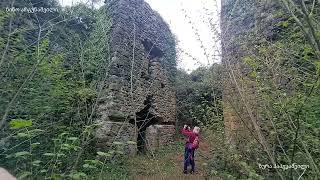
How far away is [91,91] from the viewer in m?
5.92

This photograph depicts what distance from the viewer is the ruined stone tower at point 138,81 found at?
7340mm

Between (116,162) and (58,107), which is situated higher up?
(58,107)

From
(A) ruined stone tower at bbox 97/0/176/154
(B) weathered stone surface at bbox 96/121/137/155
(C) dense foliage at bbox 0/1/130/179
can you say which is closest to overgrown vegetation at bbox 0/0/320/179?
(C) dense foliage at bbox 0/1/130/179

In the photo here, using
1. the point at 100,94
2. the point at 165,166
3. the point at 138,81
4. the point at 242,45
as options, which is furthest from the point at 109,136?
the point at 242,45

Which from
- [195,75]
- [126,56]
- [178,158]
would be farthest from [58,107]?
[195,75]

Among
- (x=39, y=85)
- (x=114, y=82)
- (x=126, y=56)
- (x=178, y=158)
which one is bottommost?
(x=178, y=158)

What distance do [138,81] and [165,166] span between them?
2596 mm

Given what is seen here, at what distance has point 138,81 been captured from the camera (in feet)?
27.8

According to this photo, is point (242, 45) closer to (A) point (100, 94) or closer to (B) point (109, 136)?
(A) point (100, 94)

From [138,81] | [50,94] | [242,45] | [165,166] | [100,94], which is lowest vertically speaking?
[165,166]

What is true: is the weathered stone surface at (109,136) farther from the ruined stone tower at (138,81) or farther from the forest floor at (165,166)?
the forest floor at (165,166)

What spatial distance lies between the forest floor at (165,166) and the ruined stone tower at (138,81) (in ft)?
1.44

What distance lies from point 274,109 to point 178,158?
224 inches

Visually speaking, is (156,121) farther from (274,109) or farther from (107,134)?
(274,109)
